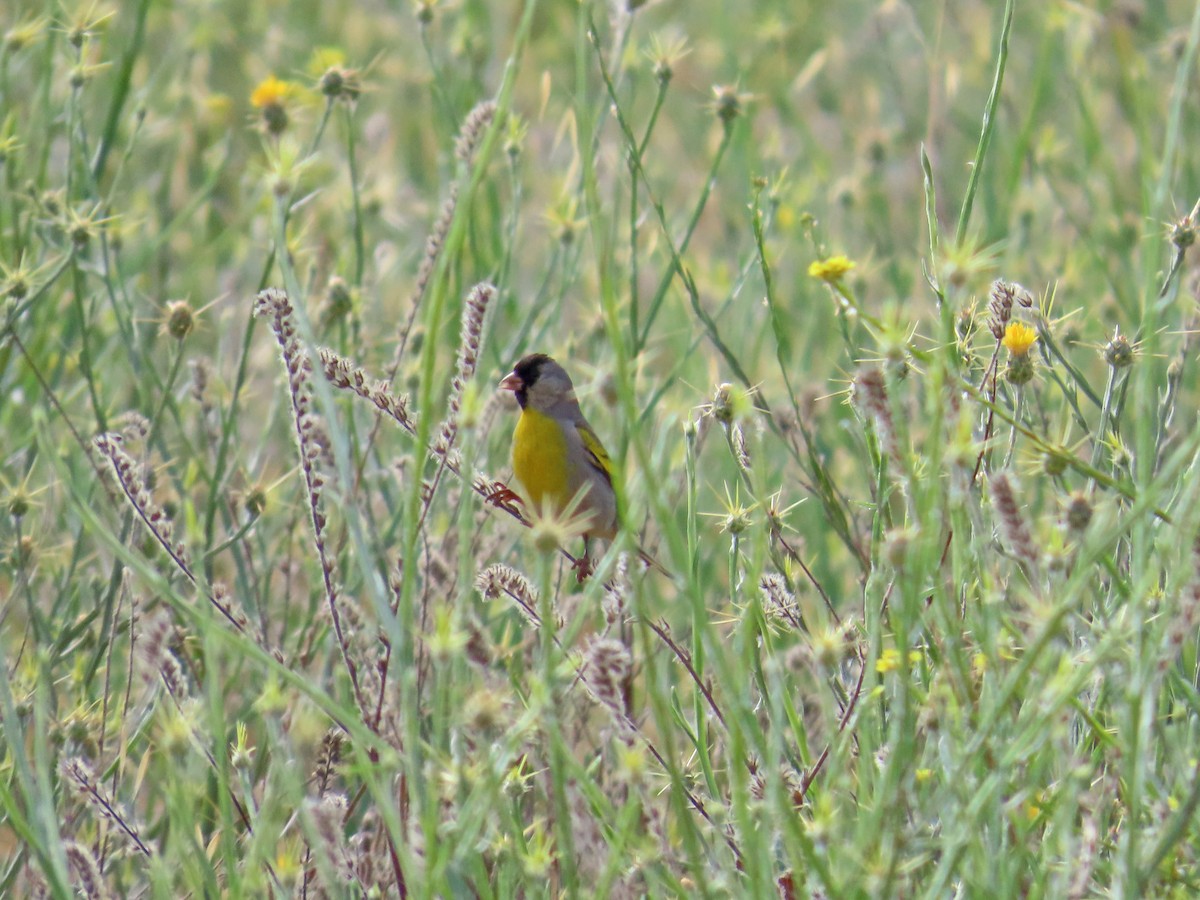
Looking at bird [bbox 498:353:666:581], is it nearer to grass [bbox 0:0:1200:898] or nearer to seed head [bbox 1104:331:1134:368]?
grass [bbox 0:0:1200:898]

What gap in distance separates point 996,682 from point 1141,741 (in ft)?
0.69

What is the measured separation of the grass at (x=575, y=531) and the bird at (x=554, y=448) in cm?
9

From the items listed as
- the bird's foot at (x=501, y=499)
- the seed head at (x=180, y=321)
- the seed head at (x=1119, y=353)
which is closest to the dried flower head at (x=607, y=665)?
the bird's foot at (x=501, y=499)

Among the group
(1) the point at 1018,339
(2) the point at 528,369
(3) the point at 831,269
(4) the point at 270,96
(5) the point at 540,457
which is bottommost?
(5) the point at 540,457

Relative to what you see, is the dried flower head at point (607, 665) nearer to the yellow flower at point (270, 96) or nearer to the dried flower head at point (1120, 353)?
the dried flower head at point (1120, 353)

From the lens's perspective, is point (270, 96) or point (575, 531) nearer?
point (575, 531)

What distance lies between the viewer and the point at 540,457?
4.05 metres

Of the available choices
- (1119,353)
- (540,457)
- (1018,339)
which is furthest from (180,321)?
(1119,353)

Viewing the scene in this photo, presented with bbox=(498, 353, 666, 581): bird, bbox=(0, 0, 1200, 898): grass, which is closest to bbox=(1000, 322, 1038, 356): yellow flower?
bbox=(0, 0, 1200, 898): grass

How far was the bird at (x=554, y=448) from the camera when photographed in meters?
4.00

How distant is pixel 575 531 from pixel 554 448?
2.22 metres

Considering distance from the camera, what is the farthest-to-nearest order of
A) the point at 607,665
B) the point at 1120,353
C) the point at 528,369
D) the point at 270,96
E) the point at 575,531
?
1. the point at 528,369
2. the point at 270,96
3. the point at 1120,353
4. the point at 575,531
5. the point at 607,665

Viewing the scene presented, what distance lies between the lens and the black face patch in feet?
12.8

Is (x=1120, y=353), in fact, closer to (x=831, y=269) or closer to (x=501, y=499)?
(x=831, y=269)
